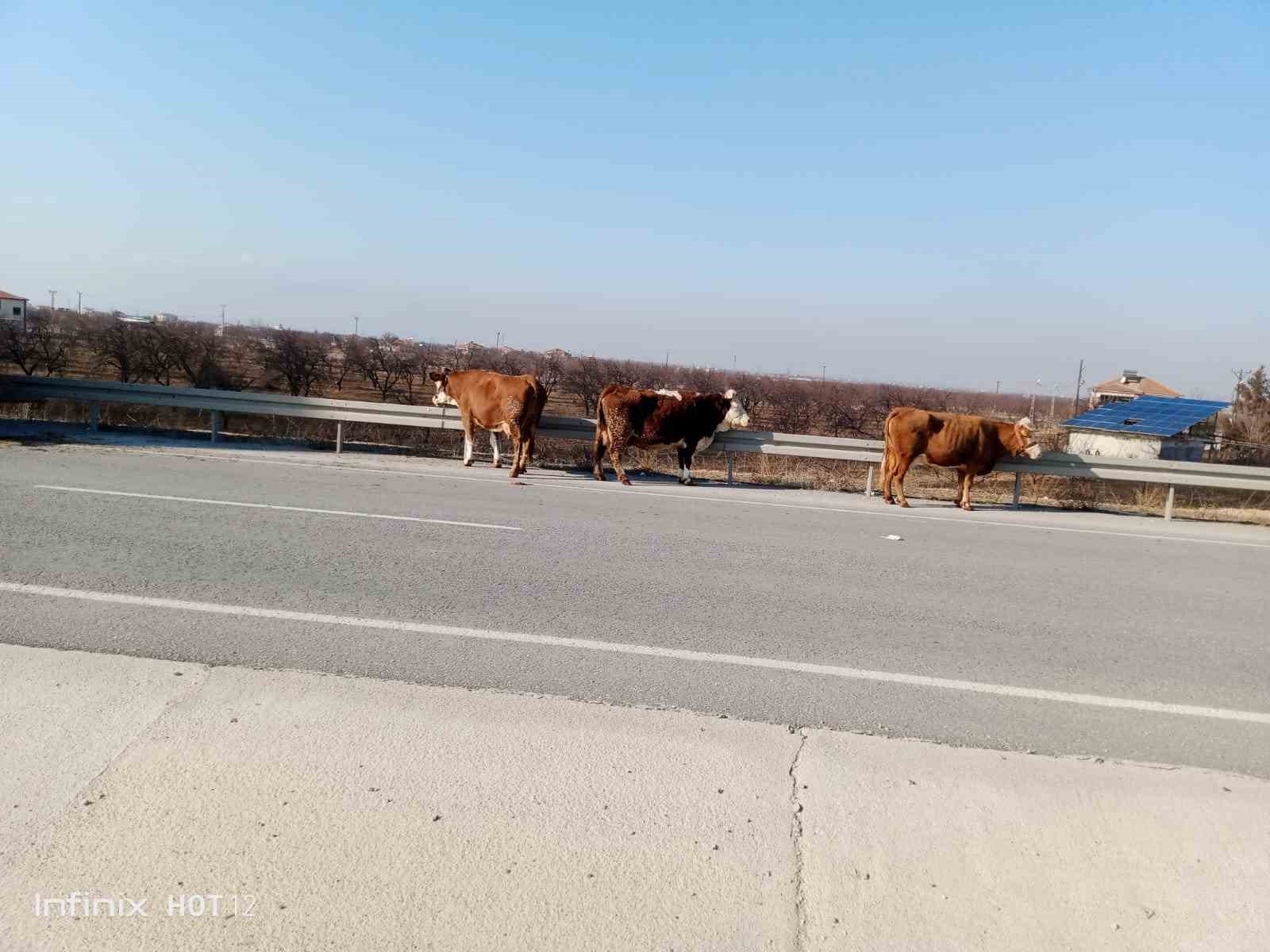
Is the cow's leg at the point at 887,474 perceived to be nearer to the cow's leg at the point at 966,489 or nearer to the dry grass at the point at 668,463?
the cow's leg at the point at 966,489

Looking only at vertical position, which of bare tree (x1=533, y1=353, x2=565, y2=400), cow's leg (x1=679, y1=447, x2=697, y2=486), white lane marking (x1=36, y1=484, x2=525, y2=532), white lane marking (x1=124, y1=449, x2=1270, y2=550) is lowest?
white lane marking (x1=36, y1=484, x2=525, y2=532)

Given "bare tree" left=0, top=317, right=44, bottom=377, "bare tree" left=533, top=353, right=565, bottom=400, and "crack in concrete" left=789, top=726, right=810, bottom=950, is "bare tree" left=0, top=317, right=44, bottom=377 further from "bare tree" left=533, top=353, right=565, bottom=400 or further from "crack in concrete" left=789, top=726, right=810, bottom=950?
"crack in concrete" left=789, top=726, right=810, bottom=950

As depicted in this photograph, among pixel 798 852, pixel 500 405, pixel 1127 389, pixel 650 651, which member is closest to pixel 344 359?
pixel 500 405

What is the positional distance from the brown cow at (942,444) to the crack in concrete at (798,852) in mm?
8651

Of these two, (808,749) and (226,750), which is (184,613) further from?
(808,749)

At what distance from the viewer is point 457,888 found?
3023 millimetres

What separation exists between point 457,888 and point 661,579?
421 centimetres

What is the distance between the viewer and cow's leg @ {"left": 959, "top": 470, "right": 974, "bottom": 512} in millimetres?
12227

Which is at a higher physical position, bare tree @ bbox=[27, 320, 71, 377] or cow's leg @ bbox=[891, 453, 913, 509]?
bare tree @ bbox=[27, 320, 71, 377]

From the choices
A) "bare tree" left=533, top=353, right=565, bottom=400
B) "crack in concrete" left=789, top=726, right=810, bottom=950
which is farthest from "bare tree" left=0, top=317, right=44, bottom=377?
"crack in concrete" left=789, top=726, right=810, bottom=950

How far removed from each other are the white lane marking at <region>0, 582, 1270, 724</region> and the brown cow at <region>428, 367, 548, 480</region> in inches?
279

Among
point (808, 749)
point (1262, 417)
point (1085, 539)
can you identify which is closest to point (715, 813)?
point (808, 749)

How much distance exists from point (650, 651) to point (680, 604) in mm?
1100

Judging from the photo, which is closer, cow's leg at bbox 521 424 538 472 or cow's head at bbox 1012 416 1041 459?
cow's head at bbox 1012 416 1041 459
